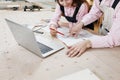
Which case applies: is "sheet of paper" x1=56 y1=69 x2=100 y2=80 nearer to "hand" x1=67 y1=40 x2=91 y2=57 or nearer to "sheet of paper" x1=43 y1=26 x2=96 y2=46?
"hand" x1=67 y1=40 x2=91 y2=57

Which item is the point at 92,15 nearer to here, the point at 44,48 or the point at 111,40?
the point at 111,40

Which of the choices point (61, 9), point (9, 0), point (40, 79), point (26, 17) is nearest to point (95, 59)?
point (40, 79)

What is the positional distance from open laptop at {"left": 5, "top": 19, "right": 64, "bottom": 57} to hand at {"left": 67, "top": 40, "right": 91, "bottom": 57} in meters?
0.07

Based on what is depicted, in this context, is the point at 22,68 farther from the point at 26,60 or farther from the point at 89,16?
the point at 89,16

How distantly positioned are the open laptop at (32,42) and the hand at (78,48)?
2.9 inches

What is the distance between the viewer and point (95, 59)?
36.4 inches

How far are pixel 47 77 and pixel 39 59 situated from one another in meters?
0.15

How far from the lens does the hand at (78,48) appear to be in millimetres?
966

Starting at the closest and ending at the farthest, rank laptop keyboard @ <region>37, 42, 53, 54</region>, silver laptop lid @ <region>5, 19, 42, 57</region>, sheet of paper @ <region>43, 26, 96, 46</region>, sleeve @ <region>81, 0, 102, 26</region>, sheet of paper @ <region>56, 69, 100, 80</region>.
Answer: sheet of paper @ <region>56, 69, 100, 80</region> < silver laptop lid @ <region>5, 19, 42, 57</region> < laptop keyboard @ <region>37, 42, 53, 54</region> < sheet of paper @ <region>43, 26, 96, 46</region> < sleeve @ <region>81, 0, 102, 26</region>

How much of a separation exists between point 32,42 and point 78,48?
0.25 meters

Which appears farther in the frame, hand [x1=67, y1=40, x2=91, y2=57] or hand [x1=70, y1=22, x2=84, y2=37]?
hand [x1=70, y1=22, x2=84, y2=37]

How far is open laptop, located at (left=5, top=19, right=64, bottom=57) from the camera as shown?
877 millimetres

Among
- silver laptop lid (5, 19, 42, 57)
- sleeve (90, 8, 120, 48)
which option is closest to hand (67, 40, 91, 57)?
sleeve (90, 8, 120, 48)

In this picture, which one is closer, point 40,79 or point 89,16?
point 40,79
